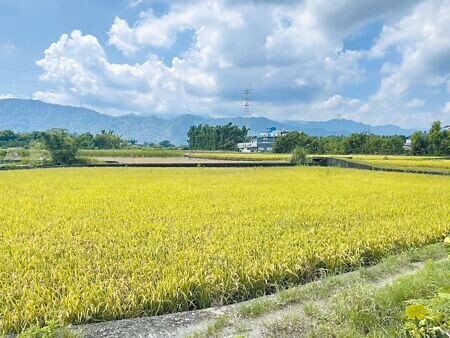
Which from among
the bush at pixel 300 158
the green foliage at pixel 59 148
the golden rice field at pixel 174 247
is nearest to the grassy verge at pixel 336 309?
the golden rice field at pixel 174 247

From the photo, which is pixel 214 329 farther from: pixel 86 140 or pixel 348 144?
pixel 86 140

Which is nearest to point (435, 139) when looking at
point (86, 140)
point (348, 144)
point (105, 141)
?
point (348, 144)

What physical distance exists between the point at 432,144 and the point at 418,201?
5132 cm

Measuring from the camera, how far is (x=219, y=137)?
9800cm

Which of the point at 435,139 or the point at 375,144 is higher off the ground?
the point at 435,139

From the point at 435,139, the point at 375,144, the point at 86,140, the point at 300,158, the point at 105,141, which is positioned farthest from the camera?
the point at 105,141

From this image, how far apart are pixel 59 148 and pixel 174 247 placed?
1671 inches

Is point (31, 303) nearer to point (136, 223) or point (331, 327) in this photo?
point (331, 327)

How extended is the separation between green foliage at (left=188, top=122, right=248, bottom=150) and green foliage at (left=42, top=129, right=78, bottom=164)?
56.3m

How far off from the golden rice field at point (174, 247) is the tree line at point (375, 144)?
37971 millimetres

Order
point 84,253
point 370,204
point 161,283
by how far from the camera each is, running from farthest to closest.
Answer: point 370,204 < point 84,253 < point 161,283

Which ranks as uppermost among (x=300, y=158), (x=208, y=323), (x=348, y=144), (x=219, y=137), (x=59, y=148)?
(x=219, y=137)

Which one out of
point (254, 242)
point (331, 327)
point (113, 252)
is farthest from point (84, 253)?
point (331, 327)

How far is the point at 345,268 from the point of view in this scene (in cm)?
528
